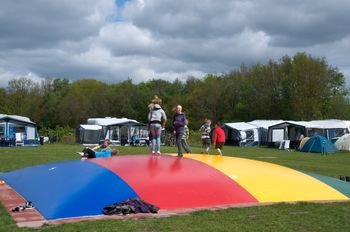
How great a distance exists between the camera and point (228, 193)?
9336mm

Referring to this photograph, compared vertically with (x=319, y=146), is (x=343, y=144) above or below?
above

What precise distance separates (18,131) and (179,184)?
30597mm

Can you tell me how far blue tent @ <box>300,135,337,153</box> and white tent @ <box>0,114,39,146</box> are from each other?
20283 mm

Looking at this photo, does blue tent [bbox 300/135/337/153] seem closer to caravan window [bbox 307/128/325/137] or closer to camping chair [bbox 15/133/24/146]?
caravan window [bbox 307/128/325/137]

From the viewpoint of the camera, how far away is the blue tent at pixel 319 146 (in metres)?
30.5

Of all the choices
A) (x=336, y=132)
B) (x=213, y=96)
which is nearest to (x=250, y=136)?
(x=336, y=132)

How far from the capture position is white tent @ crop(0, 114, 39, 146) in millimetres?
36094

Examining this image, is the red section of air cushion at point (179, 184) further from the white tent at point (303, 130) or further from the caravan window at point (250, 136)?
the caravan window at point (250, 136)

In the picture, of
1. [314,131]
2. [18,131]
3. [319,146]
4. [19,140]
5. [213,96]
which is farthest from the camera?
[213,96]

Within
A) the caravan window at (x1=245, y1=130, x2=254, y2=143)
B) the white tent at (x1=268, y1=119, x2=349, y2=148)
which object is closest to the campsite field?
the white tent at (x1=268, y1=119, x2=349, y2=148)

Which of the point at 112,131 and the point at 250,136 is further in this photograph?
the point at 250,136

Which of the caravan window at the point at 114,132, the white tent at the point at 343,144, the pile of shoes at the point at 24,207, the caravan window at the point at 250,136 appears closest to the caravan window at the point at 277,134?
the caravan window at the point at 250,136

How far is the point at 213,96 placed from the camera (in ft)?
213

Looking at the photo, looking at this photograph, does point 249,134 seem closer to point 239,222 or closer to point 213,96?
point 213,96
